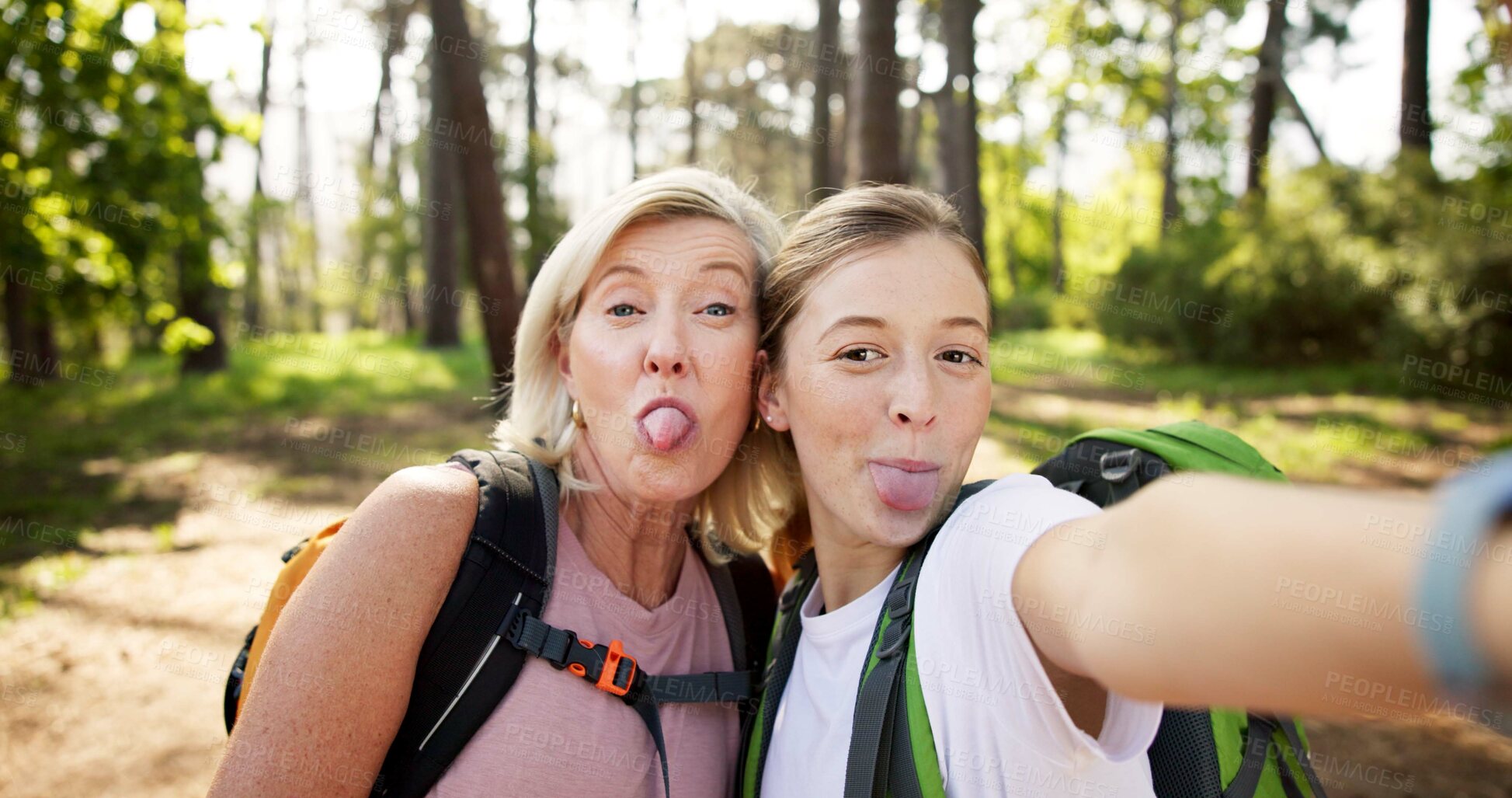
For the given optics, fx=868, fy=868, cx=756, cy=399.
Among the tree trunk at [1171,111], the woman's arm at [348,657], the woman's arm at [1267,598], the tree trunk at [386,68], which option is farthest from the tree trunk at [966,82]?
the tree trunk at [386,68]

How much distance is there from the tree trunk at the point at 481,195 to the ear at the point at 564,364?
21.6 feet

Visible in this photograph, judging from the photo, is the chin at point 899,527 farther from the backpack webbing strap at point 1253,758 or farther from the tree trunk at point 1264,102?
the tree trunk at point 1264,102

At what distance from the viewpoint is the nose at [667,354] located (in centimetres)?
200

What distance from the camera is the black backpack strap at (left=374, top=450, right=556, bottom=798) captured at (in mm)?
1704

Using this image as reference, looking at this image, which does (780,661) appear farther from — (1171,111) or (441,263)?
(1171,111)

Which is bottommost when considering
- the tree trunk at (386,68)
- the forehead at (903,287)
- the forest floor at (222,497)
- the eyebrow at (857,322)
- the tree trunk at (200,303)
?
the forest floor at (222,497)

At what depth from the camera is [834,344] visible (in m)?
1.84

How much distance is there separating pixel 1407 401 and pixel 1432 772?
9.35 metres

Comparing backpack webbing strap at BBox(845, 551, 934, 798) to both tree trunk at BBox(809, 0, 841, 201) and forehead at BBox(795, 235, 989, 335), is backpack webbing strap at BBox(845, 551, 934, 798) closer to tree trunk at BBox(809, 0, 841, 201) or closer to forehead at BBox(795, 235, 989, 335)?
forehead at BBox(795, 235, 989, 335)

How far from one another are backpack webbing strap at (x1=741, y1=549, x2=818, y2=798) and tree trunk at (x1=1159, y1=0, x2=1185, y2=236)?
2058cm

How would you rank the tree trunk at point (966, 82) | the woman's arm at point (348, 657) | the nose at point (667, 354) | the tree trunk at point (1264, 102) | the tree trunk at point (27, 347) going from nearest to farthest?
the woman's arm at point (348, 657) → the nose at point (667, 354) → the tree trunk at point (966, 82) → the tree trunk at point (27, 347) → the tree trunk at point (1264, 102)

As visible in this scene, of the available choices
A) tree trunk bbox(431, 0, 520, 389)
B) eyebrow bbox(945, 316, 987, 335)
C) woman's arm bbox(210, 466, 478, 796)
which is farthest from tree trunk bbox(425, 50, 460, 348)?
eyebrow bbox(945, 316, 987, 335)

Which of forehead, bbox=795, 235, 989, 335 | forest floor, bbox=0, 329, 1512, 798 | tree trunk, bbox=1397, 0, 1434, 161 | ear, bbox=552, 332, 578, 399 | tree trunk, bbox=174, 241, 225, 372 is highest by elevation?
tree trunk, bbox=1397, 0, 1434, 161

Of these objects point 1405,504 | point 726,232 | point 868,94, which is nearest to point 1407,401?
point 868,94
